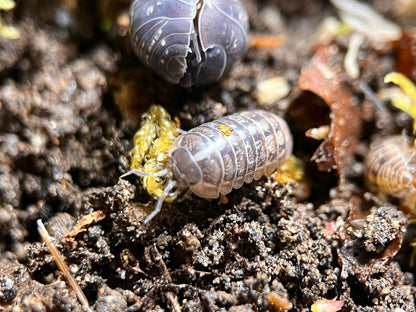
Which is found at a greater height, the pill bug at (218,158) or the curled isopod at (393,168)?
the pill bug at (218,158)

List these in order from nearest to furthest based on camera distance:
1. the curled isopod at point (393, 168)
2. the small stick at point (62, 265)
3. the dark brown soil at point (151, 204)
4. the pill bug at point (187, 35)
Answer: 1. the small stick at point (62, 265)
2. the dark brown soil at point (151, 204)
3. the pill bug at point (187, 35)
4. the curled isopod at point (393, 168)

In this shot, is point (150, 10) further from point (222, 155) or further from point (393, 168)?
point (393, 168)

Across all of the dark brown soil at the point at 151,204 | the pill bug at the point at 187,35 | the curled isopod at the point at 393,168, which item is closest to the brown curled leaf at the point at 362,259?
the dark brown soil at the point at 151,204

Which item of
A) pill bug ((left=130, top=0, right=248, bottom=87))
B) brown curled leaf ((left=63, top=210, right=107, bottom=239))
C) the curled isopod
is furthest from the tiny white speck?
the curled isopod

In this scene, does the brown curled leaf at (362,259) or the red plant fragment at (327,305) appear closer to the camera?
the red plant fragment at (327,305)

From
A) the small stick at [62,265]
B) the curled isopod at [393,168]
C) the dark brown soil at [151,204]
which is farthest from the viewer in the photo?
the curled isopod at [393,168]

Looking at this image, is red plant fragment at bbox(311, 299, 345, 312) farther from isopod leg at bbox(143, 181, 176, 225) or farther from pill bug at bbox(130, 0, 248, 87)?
pill bug at bbox(130, 0, 248, 87)

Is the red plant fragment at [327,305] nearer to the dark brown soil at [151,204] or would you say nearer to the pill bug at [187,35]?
the dark brown soil at [151,204]
